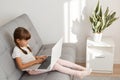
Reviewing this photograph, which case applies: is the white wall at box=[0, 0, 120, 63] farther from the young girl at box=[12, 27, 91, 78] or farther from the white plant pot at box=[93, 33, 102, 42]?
the young girl at box=[12, 27, 91, 78]

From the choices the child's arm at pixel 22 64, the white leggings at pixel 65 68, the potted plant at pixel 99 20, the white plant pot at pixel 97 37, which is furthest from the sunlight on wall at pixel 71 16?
the child's arm at pixel 22 64

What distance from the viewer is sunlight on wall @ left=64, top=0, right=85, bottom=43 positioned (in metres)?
3.41

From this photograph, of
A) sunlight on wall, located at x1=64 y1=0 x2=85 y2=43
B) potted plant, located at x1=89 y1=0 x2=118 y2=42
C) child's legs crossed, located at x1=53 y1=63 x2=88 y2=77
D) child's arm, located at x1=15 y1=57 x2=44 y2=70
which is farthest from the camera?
sunlight on wall, located at x1=64 y1=0 x2=85 y2=43

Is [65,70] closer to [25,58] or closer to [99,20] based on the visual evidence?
[25,58]

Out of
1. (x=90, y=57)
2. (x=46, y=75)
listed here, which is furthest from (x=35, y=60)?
(x=90, y=57)

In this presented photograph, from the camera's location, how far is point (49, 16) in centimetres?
351

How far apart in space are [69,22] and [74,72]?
A: 123cm

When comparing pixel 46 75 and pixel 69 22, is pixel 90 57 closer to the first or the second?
pixel 69 22

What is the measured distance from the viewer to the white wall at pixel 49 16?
3.44 m

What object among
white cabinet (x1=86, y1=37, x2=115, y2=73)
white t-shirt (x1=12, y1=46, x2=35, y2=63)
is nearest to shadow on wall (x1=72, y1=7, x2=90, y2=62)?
white cabinet (x1=86, y1=37, x2=115, y2=73)

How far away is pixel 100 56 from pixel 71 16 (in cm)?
79

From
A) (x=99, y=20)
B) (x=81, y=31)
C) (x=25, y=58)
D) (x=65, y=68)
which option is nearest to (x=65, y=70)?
(x=65, y=68)

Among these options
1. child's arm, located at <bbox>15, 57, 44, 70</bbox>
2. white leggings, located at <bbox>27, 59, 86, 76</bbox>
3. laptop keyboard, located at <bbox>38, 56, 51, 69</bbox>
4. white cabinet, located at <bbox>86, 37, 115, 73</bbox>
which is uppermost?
child's arm, located at <bbox>15, 57, 44, 70</bbox>

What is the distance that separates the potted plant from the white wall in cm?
21
